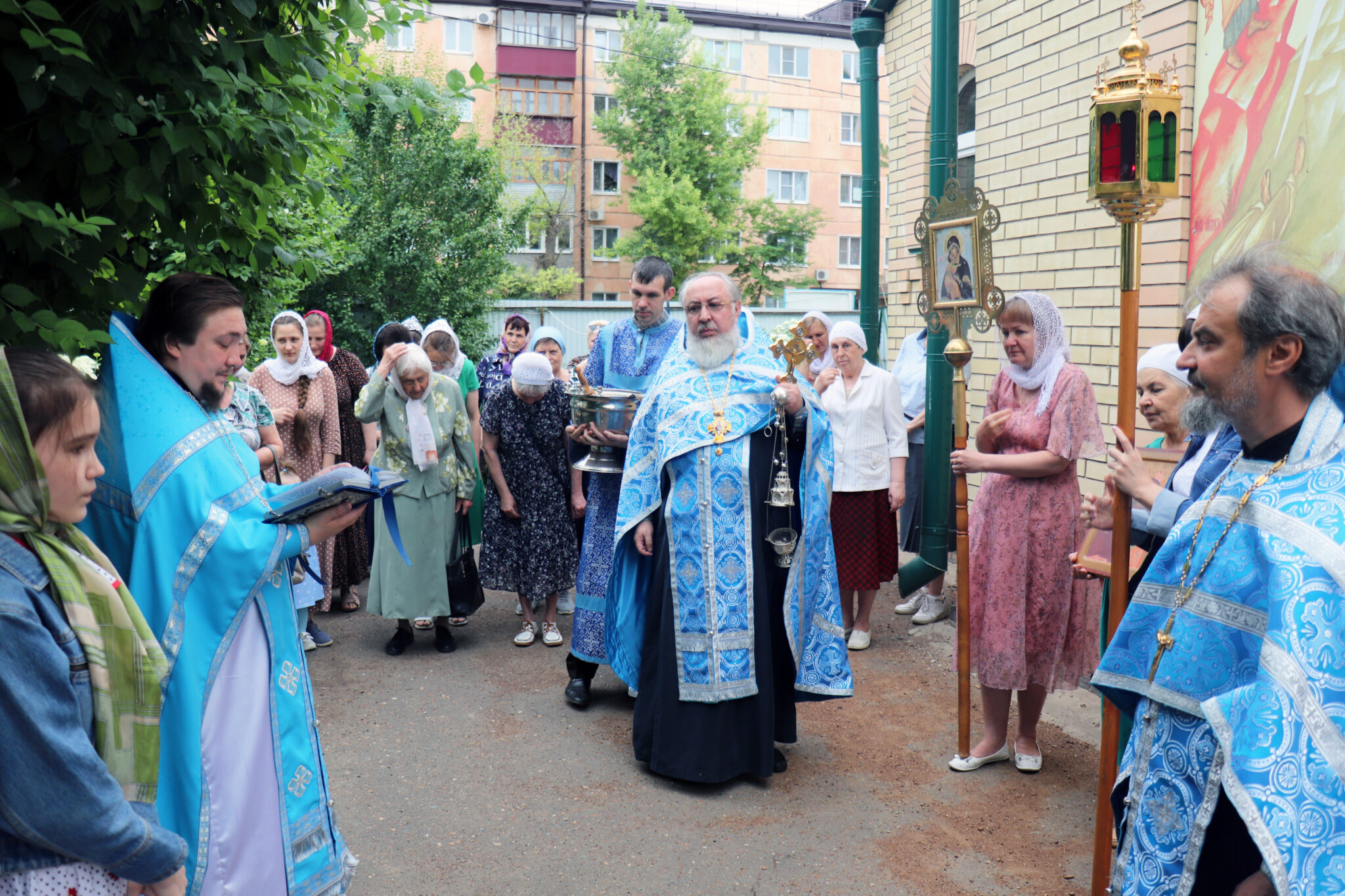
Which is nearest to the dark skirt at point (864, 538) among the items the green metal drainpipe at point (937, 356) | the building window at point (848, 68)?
the green metal drainpipe at point (937, 356)

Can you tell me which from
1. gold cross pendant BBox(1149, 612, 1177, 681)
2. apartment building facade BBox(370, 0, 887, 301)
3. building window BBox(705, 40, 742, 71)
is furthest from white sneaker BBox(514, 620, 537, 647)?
building window BBox(705, 40, 742, 71)

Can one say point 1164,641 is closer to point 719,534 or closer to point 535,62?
point 719,534

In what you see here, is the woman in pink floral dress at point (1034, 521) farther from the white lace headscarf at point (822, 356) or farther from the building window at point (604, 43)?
the building window at point (604, 43)

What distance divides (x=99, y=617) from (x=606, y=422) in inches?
146

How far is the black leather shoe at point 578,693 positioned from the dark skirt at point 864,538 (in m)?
1.87

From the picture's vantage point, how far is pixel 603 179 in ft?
118

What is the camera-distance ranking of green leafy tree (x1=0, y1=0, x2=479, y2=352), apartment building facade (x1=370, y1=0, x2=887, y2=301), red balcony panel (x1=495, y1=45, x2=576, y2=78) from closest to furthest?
green leafy tree (x1=0, y1=0, x2=479, y2=352)
apartment building facade (x1=370, y1=0, x2=887, y2=301)
red balcony panel (x1=495, y1=45, x2=576, y2=78)

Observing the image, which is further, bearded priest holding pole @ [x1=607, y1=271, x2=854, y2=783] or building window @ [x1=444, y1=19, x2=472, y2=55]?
building window @ [x1=444, y1=19, x2=472, y2=55]

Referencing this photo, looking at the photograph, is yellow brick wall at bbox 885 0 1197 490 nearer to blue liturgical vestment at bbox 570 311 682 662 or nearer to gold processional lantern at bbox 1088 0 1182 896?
gold processional lantern at bbox 1088 0 1182 896

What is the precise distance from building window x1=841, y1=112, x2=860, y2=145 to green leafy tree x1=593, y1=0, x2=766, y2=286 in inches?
266

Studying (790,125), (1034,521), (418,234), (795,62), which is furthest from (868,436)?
(795,62)

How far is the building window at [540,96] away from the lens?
34719 millimetres

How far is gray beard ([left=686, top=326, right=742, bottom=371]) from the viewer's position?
4.68 meters

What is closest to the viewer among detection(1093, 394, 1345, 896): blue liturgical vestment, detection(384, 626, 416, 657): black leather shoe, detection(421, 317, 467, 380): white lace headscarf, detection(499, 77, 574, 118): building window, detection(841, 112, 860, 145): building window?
detection(1093, 394, 1345, 896): blue liturgical vestment
